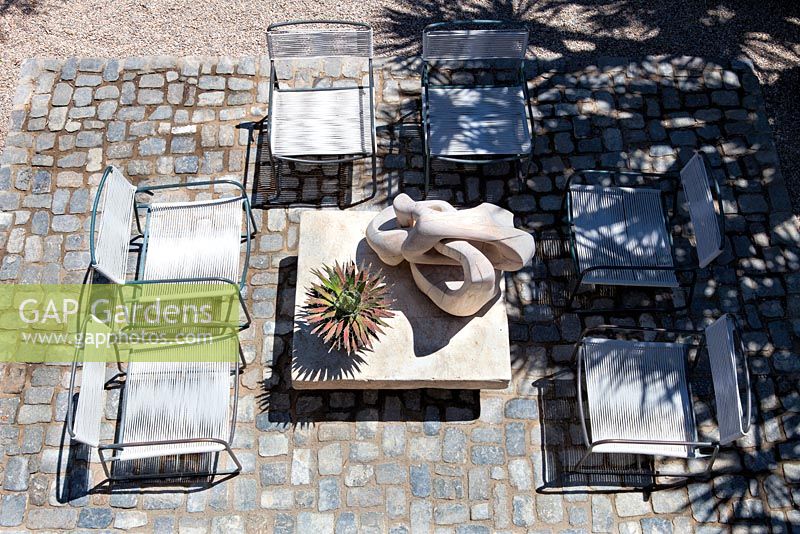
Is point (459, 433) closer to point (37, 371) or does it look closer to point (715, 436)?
point (715, 436)

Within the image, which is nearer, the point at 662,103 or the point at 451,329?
the point at 451,329

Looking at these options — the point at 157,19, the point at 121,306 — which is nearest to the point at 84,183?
the point at 121,306

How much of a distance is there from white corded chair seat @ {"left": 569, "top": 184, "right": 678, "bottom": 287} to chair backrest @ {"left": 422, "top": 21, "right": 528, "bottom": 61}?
161 cm

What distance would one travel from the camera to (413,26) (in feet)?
28.0

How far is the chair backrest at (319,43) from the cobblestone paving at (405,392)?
0.66 meters

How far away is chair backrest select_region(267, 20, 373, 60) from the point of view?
7.19 meters

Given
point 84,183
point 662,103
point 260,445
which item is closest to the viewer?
point 260,445

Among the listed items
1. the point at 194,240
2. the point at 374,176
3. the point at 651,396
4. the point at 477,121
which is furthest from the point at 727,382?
the point at 194,240

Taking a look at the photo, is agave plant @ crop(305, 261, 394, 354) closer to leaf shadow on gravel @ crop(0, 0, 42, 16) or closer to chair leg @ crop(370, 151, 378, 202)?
chair leg @ crop(370, 151, 378, 202)

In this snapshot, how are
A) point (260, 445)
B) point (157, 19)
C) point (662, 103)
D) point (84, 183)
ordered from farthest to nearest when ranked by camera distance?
point (157, 19) → point (662, 103) → point (84, 183) → point (260, 445)

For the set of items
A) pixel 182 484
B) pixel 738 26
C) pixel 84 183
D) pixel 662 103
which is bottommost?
pixel 182 484

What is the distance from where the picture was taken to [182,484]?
5.93m

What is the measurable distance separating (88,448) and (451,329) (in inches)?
127

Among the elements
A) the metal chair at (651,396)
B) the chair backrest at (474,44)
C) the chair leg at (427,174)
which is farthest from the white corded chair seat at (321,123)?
the metal chair at (651,396)
